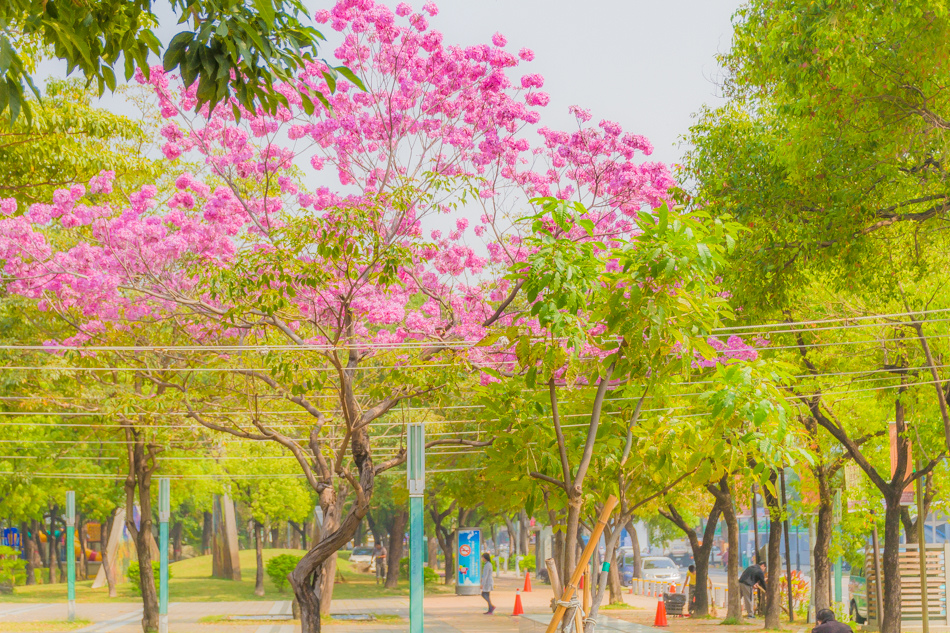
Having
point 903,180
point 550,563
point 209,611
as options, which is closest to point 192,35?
point 550,563

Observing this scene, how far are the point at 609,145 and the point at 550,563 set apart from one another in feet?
28.9

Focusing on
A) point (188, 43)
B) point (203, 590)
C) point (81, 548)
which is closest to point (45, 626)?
point (203, 590)

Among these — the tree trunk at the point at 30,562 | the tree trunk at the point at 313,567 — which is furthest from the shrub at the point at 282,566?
the tree trunk at the point at 313,567

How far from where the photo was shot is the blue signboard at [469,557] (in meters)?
34.1

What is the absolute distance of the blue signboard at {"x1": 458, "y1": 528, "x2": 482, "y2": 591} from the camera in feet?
112

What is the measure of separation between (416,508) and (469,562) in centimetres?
2146

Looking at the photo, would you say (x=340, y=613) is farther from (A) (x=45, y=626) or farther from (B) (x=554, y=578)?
(B) (x=554, y=578)

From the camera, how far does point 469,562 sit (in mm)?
35406

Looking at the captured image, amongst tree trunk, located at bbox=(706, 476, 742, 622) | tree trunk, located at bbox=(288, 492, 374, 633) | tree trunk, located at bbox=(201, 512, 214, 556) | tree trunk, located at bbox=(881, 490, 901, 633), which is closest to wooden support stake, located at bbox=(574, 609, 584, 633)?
tree trunk, located at bbox=(288, 492, 374, 633)

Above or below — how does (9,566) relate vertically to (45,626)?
below

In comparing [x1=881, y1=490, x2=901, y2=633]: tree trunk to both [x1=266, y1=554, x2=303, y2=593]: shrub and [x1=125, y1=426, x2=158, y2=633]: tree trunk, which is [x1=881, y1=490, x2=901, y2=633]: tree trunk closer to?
[x1=125, y1=426, x2=158, y2=633]: tree trunk

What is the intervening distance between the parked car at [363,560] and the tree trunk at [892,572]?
44.2 metres

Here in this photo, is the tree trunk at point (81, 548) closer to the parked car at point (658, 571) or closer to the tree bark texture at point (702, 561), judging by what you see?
the parked car at point (658, 571)

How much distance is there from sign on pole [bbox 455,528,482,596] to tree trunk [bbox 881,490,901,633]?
18.3 metres
